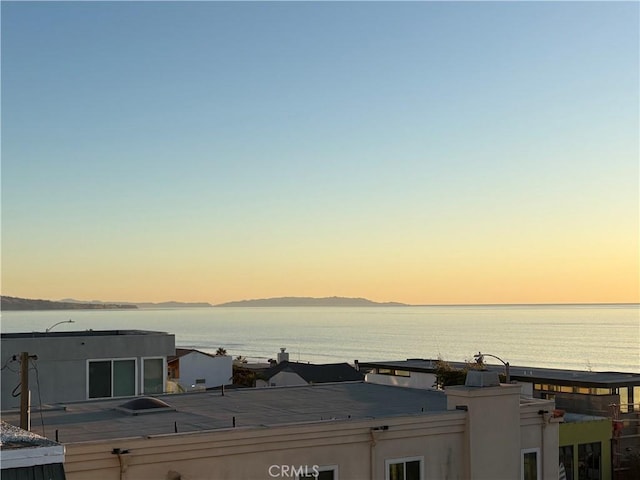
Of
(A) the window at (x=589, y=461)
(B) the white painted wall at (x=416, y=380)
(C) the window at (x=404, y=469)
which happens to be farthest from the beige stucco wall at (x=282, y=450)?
(B) the white painted wall at (x=416, y=380)

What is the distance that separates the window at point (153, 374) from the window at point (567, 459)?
65.7ft

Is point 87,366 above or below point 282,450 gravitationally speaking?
above

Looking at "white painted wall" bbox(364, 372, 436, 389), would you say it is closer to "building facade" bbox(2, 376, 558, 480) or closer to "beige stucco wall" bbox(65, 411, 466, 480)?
"building facade" bbox(2, 376, 558, 480)

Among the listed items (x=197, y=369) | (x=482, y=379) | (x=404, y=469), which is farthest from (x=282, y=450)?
(x=197, y=369)

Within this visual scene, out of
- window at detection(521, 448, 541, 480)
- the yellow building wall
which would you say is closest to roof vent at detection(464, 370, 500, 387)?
window at detection(521, 448, 541, 480)

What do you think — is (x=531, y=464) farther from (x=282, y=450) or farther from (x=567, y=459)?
(x=567, y=459)

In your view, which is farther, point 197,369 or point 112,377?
point 197,369

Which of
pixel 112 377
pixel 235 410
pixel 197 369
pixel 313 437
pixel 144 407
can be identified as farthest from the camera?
pixel 197 369

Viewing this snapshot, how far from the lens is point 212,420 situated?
1869 cm

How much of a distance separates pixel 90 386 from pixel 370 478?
14.7m

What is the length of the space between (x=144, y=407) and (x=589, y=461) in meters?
27.3

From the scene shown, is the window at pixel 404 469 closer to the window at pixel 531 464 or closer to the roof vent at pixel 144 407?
the window at pixel 531 464

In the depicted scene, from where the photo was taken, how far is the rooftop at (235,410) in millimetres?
17562

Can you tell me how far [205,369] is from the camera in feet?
220
